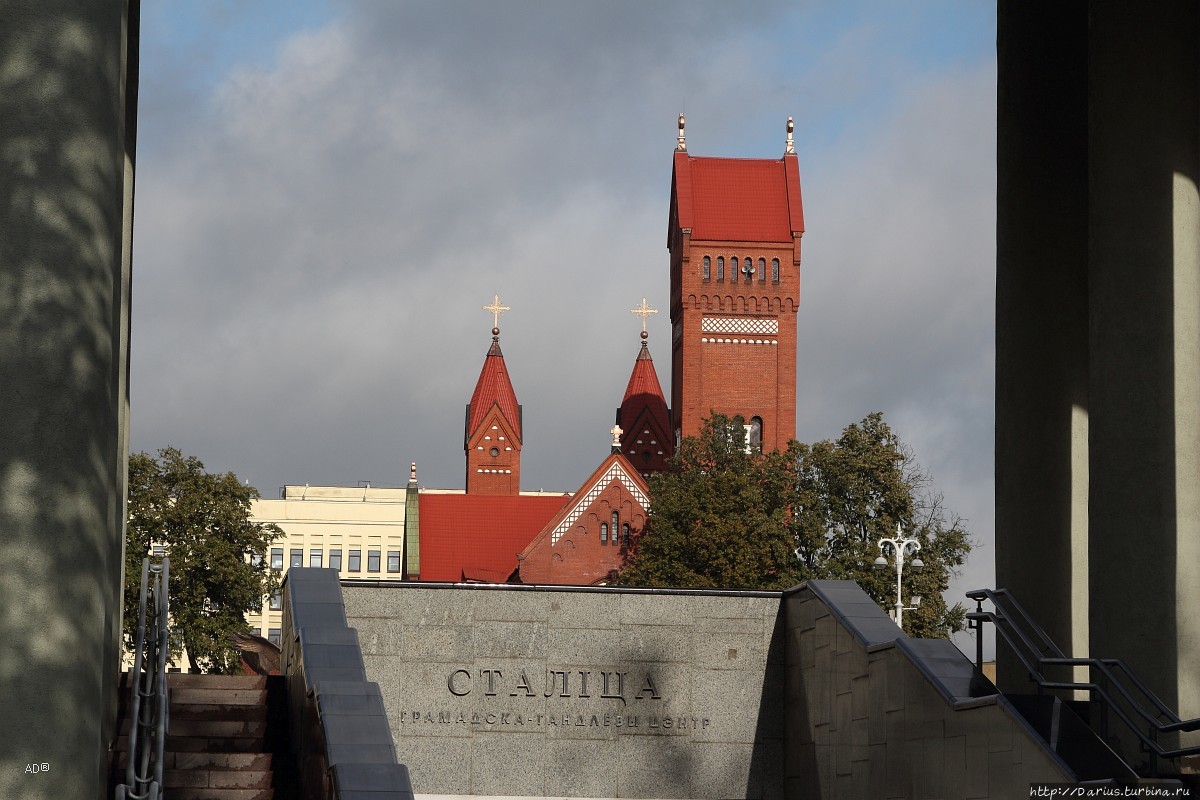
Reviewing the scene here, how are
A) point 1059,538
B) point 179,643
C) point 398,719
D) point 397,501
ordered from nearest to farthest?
point 1059,538 → point 398,719 → point 179,643 → point 397,501

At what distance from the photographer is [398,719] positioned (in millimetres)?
15781

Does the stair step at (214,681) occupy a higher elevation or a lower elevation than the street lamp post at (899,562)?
lower

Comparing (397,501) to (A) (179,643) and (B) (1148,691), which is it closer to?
(A) (179,643)

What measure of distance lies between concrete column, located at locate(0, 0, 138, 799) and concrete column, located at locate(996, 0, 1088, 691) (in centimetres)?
908

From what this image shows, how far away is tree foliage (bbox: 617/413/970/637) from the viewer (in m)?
53.8

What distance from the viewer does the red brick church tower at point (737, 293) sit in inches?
2985

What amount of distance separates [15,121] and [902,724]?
837 centimetres

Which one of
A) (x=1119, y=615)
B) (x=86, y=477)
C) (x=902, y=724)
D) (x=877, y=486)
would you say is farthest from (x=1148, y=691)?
(x=877, y=486)

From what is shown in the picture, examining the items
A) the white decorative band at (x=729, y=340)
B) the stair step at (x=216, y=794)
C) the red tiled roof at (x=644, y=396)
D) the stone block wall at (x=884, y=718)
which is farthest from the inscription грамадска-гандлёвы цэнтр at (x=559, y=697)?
the red tiled roof at (x=644, y=396)

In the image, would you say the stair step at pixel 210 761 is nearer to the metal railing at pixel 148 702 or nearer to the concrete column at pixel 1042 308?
the metal railing at pixel 148 702

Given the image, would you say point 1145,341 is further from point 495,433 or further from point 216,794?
point 495,433

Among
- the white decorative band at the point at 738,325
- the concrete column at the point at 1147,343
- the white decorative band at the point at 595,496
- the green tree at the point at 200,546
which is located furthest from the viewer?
the white decorative band at the point at 738,325

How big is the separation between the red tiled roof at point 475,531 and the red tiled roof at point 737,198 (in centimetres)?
1635

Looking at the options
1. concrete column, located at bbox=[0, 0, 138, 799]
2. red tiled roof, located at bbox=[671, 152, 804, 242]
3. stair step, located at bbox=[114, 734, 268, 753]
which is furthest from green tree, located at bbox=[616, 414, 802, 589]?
concrete column, located at bbox=[0, 0, 138, 799]
